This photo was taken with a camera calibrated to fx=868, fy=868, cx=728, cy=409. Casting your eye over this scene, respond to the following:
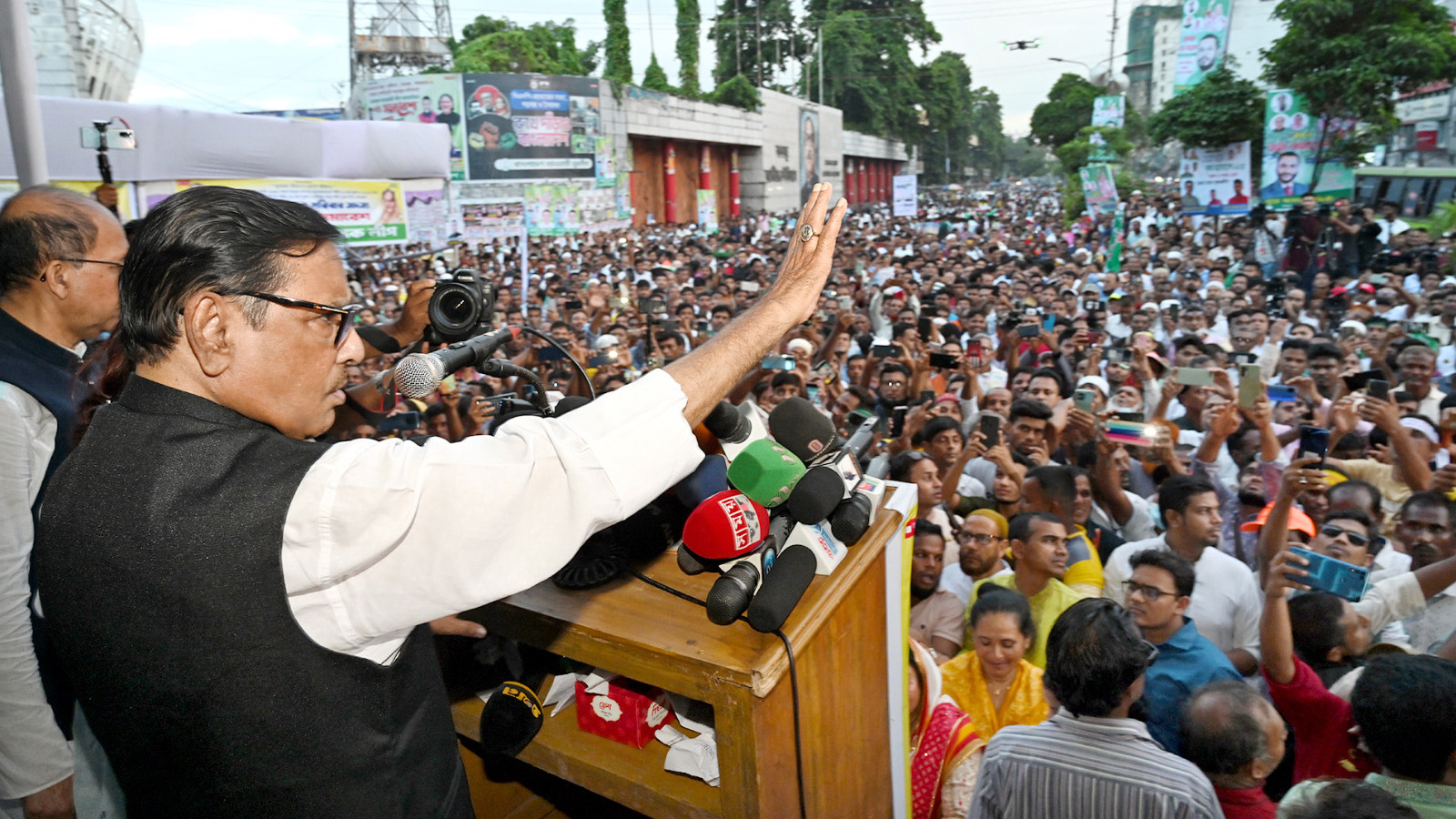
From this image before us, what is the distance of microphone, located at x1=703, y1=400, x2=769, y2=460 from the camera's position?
1.31 metres

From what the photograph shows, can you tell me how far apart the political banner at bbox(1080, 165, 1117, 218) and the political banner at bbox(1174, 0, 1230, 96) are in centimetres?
1164

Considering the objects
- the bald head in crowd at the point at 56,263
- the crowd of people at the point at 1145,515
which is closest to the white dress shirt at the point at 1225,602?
the crowd of people at the point at 1145,515

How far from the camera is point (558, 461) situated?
96cm

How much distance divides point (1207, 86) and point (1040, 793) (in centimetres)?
2131

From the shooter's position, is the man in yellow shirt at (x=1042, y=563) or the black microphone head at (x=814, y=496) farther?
the man in yellow shirt at (x=1042, y=563)

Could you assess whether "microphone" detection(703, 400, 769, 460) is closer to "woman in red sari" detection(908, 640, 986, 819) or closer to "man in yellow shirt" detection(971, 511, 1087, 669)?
"woman in red sari" detection(908, 640, 986, 819)

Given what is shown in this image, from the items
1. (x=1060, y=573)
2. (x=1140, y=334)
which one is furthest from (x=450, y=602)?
(x=1140, y=334)

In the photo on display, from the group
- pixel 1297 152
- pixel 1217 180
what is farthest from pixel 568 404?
pixel 1297 152

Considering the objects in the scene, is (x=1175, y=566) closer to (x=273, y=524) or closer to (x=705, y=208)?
(x=273, y=524)

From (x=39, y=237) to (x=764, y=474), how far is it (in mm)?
1651

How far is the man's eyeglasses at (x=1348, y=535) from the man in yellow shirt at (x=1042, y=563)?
1094 mm

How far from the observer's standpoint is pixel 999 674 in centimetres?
286

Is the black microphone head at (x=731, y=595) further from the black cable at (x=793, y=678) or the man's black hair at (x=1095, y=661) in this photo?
the man's black hair at (x=1095, y=661)

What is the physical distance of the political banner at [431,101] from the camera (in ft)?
73.7
